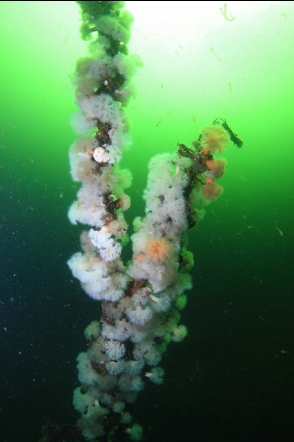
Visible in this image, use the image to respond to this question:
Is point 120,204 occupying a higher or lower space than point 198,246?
lower

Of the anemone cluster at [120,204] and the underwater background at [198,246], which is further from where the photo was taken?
the underwater background at [198,246]

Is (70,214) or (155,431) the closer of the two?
(70,214)

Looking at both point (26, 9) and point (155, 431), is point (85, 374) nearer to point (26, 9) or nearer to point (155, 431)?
point (155, 431)

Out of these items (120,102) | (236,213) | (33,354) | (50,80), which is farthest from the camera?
(50,80)

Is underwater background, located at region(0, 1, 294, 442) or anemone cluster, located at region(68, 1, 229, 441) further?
underwater background, located at region(0, 1, 294, 442)

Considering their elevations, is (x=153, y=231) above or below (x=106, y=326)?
above

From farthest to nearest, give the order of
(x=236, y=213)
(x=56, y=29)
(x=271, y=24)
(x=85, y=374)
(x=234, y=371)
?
1. (x=56, y=29)
2. (x=236, y=213)
3. (x=271, y=24)
4. (x=234, y=371)
5. (x=85, y=374)

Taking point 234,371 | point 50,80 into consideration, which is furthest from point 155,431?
point 50,80

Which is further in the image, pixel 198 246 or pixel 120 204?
pixel 198 246
